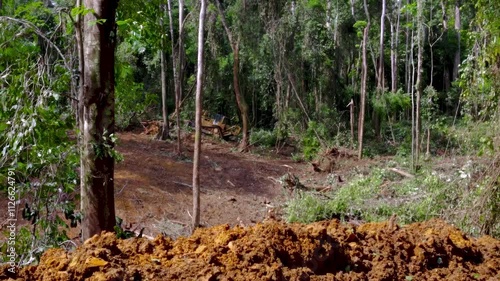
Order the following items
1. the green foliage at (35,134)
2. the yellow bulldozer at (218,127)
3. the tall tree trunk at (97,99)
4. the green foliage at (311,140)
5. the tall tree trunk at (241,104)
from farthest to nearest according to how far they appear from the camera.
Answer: the yellow bulldozer at (218,127)
the tall tree trunk at (241,104)
the green foliage at (311,140)
the tall tree trunk at (97,99)
the green foliage at (35,134)

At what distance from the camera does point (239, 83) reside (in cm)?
2344

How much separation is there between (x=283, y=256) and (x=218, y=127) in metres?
20.3

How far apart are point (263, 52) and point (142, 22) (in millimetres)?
17069

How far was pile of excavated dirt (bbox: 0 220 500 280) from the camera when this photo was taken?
3180 millimetres

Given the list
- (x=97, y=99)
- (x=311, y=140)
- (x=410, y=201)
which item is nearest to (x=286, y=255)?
(x=97, y=99)

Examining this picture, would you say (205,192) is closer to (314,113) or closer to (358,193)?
(358,193)

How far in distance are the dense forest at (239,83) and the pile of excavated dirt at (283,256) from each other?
144 cm

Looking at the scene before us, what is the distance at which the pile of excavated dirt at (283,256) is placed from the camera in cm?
318

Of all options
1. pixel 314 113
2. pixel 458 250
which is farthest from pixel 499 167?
pixel 314 113

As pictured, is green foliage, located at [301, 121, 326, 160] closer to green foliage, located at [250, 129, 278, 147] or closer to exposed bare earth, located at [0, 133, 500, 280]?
green foliage, located at [250, 129, 278, 147]

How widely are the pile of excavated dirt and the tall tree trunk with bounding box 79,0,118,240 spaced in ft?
4.27

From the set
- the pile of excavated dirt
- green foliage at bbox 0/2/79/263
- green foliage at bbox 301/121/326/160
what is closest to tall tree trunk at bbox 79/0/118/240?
green foliage at bbox 0/2/79/263

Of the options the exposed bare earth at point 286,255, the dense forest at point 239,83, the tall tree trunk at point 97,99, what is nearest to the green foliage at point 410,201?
the dense forest at point 239,83

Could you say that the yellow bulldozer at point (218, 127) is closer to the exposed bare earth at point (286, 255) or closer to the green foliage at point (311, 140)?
the green foliage at point (311, 140)
